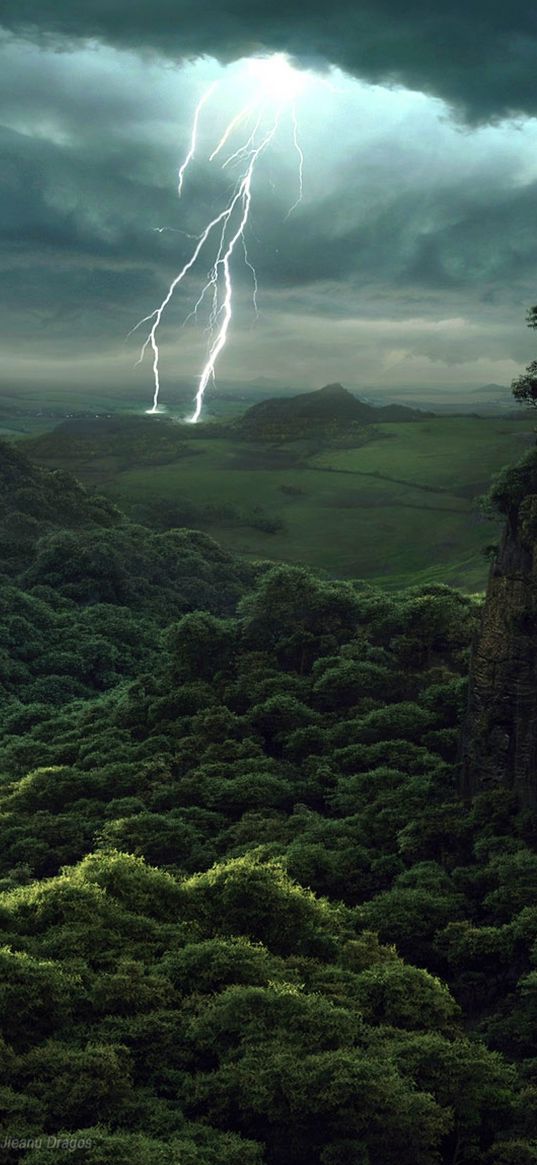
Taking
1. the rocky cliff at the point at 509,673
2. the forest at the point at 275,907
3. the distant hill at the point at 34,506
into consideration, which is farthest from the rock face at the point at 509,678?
the distant hill at the point at 34,506

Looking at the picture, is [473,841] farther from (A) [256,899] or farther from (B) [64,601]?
(B) [64,601]

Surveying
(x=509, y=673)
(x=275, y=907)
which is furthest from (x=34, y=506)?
(x=275, y=907)

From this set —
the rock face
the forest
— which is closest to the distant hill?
the forest

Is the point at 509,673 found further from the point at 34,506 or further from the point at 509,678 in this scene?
the point at 34,506

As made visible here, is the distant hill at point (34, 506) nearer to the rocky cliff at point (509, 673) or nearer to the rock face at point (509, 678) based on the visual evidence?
the rocky cliff at point (509, 673)

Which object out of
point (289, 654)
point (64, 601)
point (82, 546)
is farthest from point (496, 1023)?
point (82, 546)

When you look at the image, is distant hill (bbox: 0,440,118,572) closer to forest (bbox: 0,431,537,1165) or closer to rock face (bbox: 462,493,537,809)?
forest (bbox: 0,431,537,1165)
